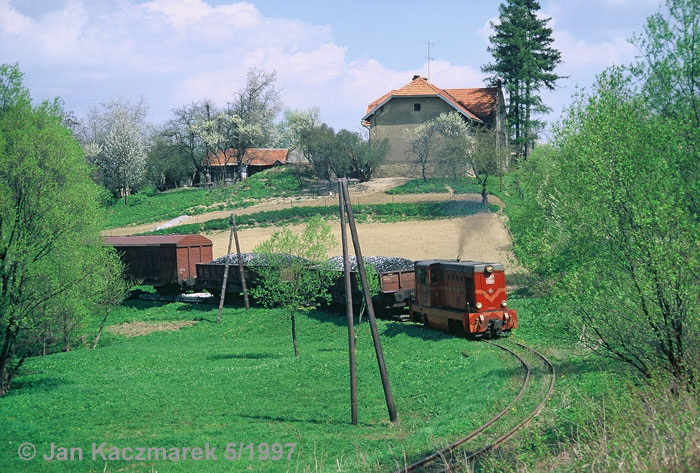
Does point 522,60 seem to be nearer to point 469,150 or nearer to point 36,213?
point 469,150

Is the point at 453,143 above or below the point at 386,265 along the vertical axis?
above

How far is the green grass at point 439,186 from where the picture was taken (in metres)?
60.9

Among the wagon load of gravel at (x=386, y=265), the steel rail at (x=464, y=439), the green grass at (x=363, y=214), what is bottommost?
the steel rail at (x=464, y=439)

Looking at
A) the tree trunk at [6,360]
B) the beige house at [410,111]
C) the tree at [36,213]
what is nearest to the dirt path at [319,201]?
the beige house at [410,111]

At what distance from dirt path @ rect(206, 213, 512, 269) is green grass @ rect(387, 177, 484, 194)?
6004 mm

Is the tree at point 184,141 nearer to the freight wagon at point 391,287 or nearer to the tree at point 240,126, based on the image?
the tree at point 240,126

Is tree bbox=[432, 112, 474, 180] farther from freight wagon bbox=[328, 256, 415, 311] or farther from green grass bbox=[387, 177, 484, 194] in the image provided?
freight wagon bbox=[328, 256, 415, 311]

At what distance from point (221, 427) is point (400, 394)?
18.1ft

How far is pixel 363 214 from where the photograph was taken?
58.4 metres

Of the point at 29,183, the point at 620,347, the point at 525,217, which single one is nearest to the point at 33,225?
the point at 29,183

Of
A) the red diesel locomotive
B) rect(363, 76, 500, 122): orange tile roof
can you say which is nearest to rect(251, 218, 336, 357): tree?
the red diesel locomotive

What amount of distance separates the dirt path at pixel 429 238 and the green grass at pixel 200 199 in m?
10.3

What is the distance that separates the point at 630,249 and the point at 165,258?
1377 inches

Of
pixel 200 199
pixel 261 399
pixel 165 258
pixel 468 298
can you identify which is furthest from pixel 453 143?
pixel 261 399
